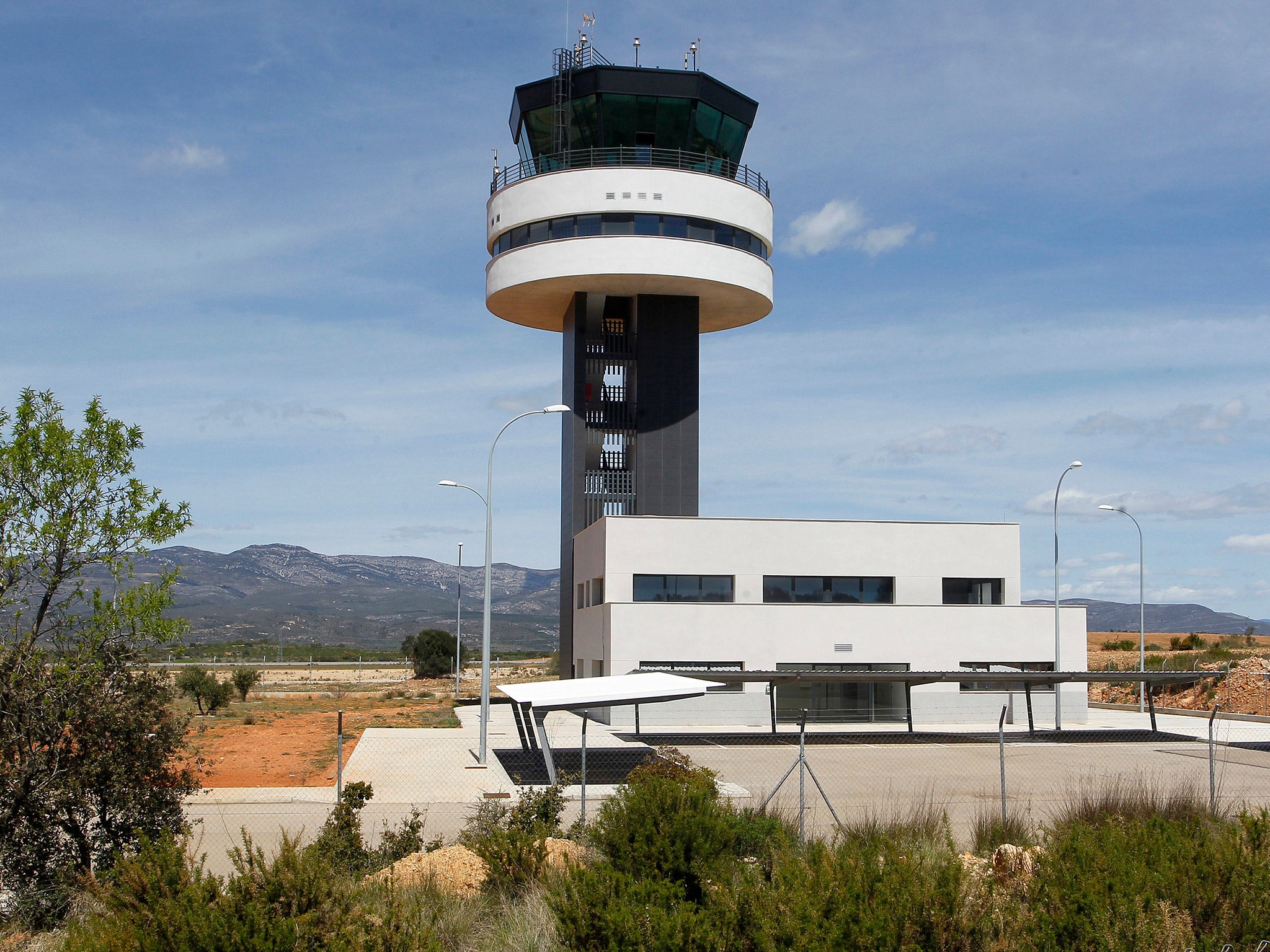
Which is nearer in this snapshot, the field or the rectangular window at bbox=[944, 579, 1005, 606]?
the field

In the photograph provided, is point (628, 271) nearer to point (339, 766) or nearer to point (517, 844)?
point (339, 766)

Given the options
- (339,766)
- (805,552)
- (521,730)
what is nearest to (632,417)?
(805,552)

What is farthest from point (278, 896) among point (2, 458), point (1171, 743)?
point (1171, 743)

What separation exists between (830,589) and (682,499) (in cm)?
841

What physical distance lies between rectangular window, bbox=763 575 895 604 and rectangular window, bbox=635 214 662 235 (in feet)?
50.0

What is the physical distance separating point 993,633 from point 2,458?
38299mm

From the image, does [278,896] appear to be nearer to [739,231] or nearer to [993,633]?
[993,633]

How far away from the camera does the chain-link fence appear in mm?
19453

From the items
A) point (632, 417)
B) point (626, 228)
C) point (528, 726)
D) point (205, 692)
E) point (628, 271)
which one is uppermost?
point (626, 228)

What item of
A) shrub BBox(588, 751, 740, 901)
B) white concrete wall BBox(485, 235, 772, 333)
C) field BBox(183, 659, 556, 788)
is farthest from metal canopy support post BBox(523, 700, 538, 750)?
white concrete wall BBox(485, 235, 772, 333)

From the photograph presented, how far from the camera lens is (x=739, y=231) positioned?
162 feet

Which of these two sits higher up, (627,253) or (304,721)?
(627,253)

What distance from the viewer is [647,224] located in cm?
4731

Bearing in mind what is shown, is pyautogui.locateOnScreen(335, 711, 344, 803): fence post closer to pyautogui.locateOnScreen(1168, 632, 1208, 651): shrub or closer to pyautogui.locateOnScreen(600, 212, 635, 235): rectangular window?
pyautogui.locateOnScreen(600, 212, 635, 235): rectangular window
